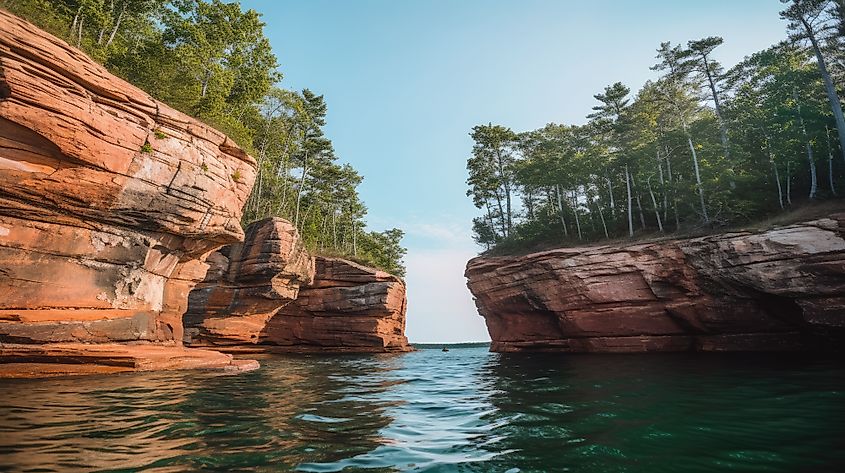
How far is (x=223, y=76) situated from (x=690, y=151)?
32.7 m

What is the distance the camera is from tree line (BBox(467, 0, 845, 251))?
20.8m

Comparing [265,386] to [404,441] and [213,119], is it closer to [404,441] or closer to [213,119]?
[404,441]

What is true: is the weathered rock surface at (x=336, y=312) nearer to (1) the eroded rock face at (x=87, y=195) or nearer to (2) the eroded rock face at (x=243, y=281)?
(2) the eroded rock face at (x=243, y=281)

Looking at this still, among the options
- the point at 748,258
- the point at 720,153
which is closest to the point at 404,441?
the point at 748,258

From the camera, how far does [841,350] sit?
1684cm

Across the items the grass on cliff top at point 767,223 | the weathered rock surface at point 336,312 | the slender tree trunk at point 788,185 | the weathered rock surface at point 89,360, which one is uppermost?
the slender tree trunk at point 788,185

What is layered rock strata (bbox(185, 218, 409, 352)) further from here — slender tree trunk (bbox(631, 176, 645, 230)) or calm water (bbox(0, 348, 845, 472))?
slender tree trunk (bbox(631, 176, 645, 230))

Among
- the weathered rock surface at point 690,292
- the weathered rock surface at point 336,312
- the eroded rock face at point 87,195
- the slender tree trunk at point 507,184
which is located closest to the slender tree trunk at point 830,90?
the weathered rock surface at point 690,292

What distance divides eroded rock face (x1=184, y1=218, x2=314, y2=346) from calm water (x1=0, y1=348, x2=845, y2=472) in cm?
1497

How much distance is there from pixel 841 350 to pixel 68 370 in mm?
28992

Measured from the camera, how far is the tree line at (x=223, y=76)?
19.0 metres

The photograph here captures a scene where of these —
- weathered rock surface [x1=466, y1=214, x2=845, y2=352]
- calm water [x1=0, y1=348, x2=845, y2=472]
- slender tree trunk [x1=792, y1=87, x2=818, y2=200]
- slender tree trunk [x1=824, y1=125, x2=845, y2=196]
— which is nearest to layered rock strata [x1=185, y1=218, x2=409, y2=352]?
weathered rock surface [x1=466, y1=214, x2=845, y2=352]

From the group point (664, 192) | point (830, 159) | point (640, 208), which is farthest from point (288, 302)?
point (830, 159)

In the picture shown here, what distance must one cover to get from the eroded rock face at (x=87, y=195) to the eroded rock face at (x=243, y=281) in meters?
7.69
